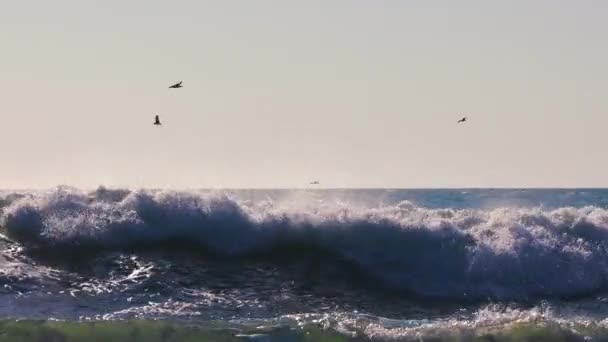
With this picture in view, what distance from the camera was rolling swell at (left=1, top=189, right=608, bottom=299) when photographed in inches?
869

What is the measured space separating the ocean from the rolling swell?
45 millimetres

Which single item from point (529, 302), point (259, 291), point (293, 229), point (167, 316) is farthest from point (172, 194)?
point (529, 302)

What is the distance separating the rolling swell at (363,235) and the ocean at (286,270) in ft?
0.15

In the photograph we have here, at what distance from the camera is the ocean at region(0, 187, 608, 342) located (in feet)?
55.4

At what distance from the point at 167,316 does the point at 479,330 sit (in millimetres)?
5880

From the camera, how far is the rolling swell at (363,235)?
72.4ft

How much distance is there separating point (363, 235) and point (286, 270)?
2.55 m

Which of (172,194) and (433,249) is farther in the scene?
(172,194)

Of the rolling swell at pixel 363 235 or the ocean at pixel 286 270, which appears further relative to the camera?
→ the rolling swell at pixel 363 235

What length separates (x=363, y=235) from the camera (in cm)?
2364

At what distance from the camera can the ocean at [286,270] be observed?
55.4ft

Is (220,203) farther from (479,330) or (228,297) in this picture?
(479,330)

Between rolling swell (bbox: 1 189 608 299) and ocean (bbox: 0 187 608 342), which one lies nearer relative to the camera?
ocean (bbox: 0 187 608 342)

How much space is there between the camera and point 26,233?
78.1ft
